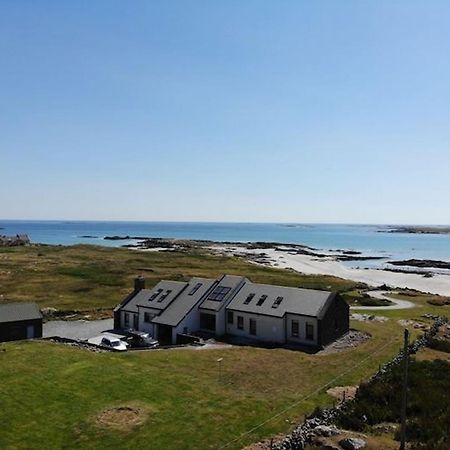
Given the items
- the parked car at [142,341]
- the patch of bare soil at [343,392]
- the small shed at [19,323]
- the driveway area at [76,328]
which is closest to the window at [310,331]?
the patch of bare soil at [343,392]

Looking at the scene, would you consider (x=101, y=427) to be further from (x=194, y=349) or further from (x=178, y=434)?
(x=194, y=349)

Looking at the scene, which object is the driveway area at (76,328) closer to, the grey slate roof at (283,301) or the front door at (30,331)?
the front door at (30,331)

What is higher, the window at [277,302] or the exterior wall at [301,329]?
the window at [277,302]

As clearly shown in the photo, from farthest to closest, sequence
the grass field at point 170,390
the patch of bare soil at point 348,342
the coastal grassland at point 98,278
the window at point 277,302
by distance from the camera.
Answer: the coastal grassland at point 98,278
the window at point 277,302
the patch of bare soil at point 348,342
the grass field at point 170,390

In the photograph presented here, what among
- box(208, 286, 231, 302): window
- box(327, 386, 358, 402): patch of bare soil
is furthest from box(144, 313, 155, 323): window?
box(327, 386, 358, 402): patch of bare soil

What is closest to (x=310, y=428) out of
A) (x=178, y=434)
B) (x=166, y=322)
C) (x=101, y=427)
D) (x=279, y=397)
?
(x=279, y=397)

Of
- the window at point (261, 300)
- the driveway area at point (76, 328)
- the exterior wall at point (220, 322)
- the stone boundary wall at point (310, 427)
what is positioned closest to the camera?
the stone boundary wall at point (310, 427)
